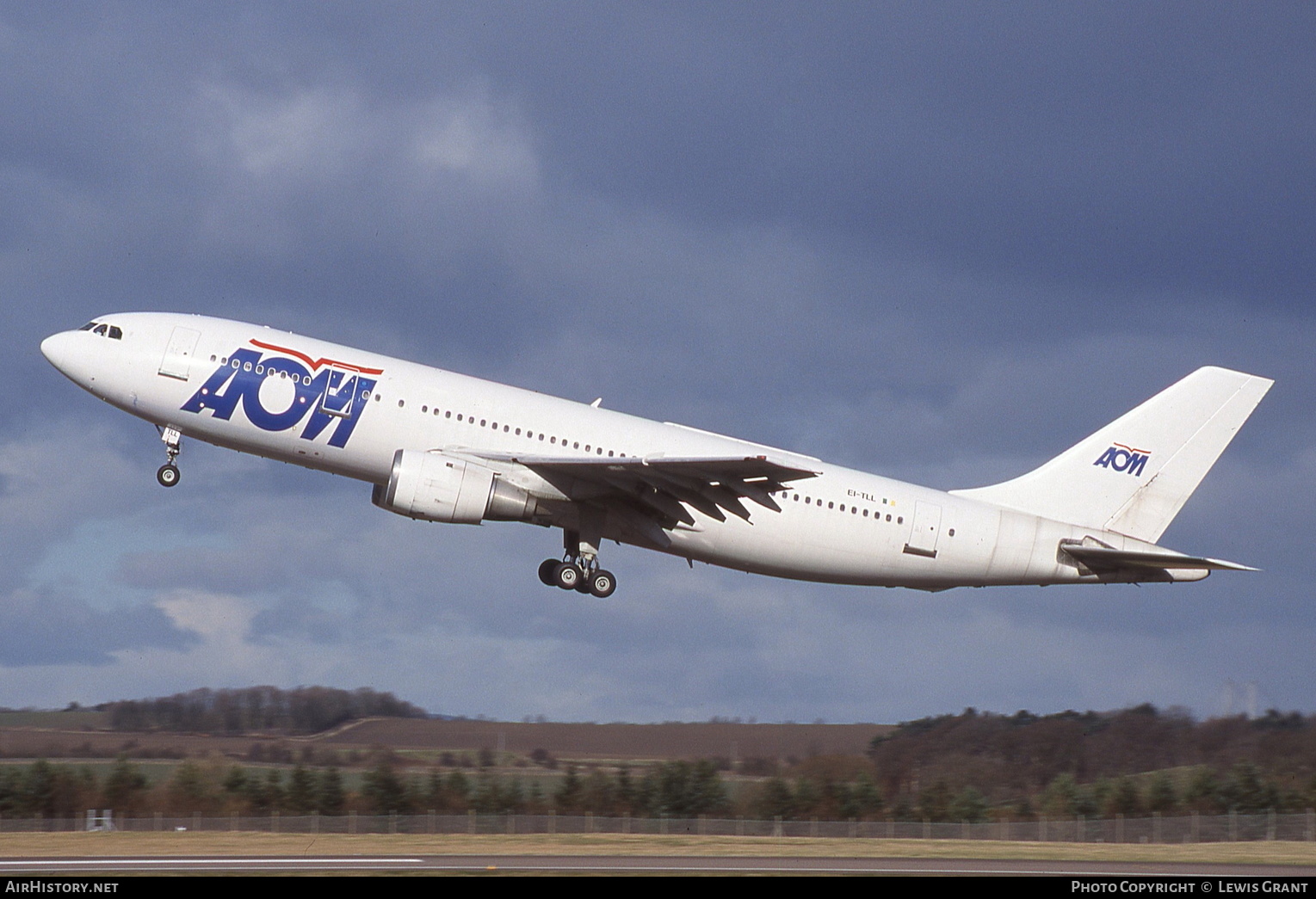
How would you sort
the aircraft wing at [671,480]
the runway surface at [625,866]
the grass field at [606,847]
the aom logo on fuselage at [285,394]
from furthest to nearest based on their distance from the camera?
the aom logo on fuselage at [285,394] → the aircraft wing at [671,480] → the grass field at [606,847] → the runway surface at [625,866]

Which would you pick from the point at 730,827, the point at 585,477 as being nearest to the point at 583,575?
the point at 585,477

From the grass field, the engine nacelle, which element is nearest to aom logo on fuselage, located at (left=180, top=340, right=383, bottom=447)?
the engine nacelle

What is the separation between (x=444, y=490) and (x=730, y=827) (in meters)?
13.1

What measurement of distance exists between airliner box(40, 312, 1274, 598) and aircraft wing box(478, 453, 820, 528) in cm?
6

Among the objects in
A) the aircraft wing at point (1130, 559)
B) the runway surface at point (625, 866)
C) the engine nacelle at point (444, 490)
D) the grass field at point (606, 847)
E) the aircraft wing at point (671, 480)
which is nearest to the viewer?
the runway surface at point (625, 866)

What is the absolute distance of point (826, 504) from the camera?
36188 millimetres

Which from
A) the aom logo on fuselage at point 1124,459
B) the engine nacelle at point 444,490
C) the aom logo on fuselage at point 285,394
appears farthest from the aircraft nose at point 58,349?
the aom logo on fuselage at point 1124,459

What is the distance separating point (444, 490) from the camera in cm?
3325

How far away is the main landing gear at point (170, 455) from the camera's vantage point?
34562mm

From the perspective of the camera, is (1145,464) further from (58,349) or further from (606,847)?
(58,349)

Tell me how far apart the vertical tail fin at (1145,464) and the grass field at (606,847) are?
8710 mm

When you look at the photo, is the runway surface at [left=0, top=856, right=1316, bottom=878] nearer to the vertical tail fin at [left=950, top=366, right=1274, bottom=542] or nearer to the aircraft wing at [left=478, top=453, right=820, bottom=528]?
the aircraft wing at [left=478, top=453, right=820, bottom=528]

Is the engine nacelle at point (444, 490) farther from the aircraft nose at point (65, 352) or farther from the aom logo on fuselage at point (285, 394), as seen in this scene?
the aircraft nose at point (65, 352)

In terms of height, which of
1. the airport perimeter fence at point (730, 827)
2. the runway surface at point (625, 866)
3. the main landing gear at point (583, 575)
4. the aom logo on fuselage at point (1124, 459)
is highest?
the aom logo on fuselage at point (1124, 459)
